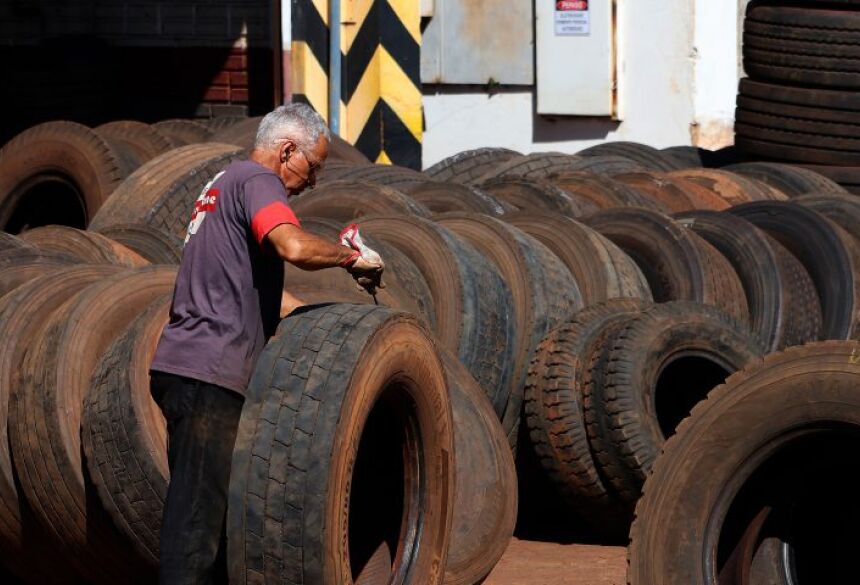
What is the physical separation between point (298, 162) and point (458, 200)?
358cm

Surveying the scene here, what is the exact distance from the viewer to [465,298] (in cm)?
639

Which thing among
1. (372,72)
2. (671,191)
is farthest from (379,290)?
(372,72)

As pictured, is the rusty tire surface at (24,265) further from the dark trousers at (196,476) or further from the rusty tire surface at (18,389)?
the dark trousers at (196,476)

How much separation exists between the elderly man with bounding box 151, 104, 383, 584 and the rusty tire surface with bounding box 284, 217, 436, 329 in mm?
1034

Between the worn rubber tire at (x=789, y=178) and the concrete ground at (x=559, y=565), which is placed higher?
the worn rubber tire at (x=789, y=178)

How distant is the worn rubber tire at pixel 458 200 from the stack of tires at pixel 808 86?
3075mm

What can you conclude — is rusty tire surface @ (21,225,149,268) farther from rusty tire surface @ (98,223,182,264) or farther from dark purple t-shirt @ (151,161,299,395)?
dark purple t-shirt @ (151,161,299,395)

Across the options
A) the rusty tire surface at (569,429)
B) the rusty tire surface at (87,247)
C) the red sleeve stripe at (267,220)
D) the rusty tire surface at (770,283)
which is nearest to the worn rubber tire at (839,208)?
the rusty tire surface at (770,283)

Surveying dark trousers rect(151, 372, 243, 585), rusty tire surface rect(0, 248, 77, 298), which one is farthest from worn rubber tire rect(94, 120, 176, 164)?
dark trousers rect(151, 372, 243, 585)

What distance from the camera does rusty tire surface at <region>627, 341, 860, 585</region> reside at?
4500 mm

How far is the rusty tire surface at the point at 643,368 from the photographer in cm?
615

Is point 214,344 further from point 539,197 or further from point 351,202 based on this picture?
point 539,197

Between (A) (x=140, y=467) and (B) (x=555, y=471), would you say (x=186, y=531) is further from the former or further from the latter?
(B) (x=555, y=471)

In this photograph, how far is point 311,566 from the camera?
425 cm
